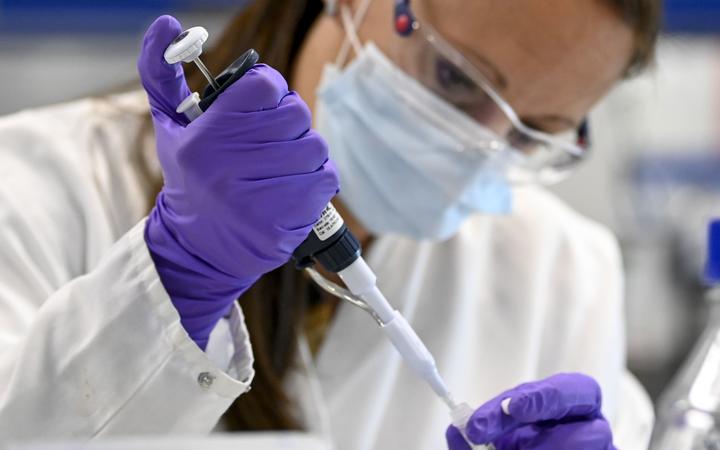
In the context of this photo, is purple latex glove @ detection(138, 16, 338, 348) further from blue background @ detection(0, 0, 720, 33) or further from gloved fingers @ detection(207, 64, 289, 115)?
blue background @ detection(0, 0, 720, 33)

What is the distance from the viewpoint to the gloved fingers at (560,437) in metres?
0.94

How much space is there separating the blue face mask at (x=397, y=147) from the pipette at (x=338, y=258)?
0.38 meters

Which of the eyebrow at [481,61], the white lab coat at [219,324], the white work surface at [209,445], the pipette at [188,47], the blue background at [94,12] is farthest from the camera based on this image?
the blue background at [94,12]

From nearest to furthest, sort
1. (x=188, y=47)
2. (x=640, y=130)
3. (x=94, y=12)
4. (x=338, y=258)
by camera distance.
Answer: (x=188, y=47)
(x=338, y=258)
(x=94, y=12)
(x=640, y=130)

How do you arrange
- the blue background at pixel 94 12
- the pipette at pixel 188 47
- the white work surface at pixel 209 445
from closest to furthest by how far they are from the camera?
1. the white work surface at pixel 209 445
2. the pipette at pixel 188 47
3. the blue background at pixel 94 12

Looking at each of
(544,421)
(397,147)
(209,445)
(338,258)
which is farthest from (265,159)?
(397,147)

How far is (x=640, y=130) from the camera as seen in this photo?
3.70 metres

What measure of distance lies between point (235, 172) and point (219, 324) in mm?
221

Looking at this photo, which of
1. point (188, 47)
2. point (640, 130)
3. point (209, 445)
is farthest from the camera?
point (640, 130)

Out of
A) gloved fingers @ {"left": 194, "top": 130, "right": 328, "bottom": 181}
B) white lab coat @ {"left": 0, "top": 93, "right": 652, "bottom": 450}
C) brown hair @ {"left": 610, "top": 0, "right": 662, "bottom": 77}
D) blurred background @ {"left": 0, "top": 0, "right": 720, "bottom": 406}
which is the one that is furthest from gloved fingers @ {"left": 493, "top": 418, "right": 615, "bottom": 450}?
blurred background @ {"left": 0, "top": 0, "right": 720, "bottom": 406}

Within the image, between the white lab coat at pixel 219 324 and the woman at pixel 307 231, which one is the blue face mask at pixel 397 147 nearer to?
the woman at pixel 307 231

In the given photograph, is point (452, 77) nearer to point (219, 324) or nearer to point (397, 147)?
point (397, 147)

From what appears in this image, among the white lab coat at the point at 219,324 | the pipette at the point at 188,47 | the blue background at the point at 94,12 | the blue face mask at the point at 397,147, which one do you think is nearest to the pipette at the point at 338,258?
the pipette at the point at 188,47

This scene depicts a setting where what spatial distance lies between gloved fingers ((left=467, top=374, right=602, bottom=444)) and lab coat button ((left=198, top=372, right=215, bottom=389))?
25 centimetres
